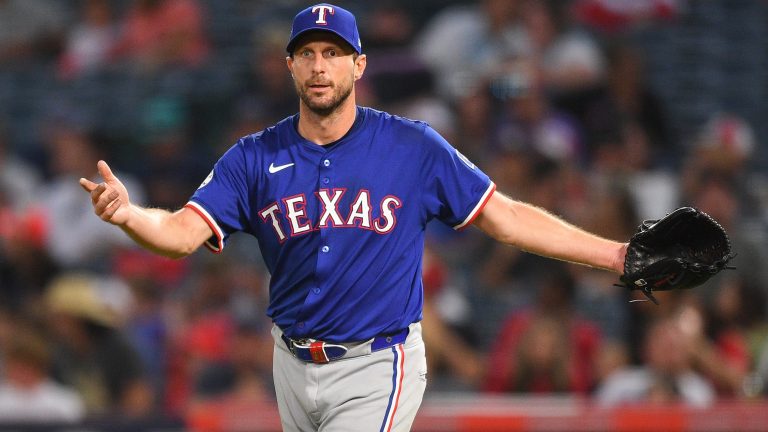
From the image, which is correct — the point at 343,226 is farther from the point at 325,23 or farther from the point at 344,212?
the point at 325,23

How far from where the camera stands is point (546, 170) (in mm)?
7957

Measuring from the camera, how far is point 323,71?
3.58 m

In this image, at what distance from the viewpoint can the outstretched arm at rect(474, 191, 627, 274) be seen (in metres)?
3.68

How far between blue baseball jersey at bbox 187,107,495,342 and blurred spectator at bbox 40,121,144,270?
4.96 meters

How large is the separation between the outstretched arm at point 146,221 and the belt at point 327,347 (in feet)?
1.43

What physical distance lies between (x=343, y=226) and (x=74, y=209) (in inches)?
216

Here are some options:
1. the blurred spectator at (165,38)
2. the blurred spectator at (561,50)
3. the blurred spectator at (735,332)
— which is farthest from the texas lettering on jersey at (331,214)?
the blurred spectator at (165,38)

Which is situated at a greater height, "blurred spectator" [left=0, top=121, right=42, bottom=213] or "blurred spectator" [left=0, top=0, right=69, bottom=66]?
"blurred spectator" [left=0, top=0, right=69, bottom=66]

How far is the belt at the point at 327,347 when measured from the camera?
361cm

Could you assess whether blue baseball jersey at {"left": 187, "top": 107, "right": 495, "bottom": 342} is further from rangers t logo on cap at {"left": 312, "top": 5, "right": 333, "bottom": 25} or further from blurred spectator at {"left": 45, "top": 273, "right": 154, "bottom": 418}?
blurred spectator at {"left": 45, "top": 273, "right": 154, "bottom": 418}

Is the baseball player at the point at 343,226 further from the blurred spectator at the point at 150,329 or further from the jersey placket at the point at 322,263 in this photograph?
the blurred spectator at the point at 150,329

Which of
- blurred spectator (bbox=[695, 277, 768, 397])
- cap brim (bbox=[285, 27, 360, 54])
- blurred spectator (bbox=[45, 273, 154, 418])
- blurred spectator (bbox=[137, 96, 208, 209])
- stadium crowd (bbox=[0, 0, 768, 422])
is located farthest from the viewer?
blurred spectator (bbox=[137, 96, 208, 209])

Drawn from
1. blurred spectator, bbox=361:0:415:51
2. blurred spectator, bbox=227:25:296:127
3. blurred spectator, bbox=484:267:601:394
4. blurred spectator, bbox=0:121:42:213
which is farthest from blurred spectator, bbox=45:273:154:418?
blurred spectator, bbox=361:0:415:51

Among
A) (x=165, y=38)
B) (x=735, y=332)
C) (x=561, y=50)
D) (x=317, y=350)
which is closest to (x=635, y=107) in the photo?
(x=561, y=50)
